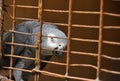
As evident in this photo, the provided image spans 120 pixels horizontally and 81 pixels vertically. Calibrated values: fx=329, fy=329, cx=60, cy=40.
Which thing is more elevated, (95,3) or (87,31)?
(95,3)

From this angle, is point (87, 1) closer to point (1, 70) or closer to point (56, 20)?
point (56, 20)

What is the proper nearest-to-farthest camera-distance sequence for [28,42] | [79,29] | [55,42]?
[55,42]
[28,42]
[79,29]

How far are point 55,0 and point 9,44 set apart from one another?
0.94m

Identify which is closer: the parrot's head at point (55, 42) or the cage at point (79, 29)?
the parrot's head at point (55, 42)

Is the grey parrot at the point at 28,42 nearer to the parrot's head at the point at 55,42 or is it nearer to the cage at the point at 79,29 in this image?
the parrot's head at the point at 55,42

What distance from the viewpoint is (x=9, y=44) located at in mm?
1888

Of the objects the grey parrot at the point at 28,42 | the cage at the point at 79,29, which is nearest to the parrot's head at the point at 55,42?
the grey parrot at the point at 28,42

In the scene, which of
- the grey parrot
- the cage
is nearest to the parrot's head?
the grey parrot

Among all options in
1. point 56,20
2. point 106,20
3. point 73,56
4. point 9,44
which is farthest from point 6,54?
point 106,20

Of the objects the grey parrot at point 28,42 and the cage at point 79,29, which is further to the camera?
the cage at point 79,29

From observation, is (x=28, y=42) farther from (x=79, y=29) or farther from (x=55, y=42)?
(x=79, y=29)

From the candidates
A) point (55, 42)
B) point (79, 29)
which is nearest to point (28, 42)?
point (55, 42)

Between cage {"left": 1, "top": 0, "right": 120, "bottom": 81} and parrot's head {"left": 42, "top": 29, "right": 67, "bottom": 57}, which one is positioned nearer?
parrot's head {"left": 42, "top": 29, "right": 67, "bottom": 57}

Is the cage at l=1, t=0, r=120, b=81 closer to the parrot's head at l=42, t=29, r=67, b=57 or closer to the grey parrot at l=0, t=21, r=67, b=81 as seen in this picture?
the grey parrot at l=0, t=21, r=67, b=81
